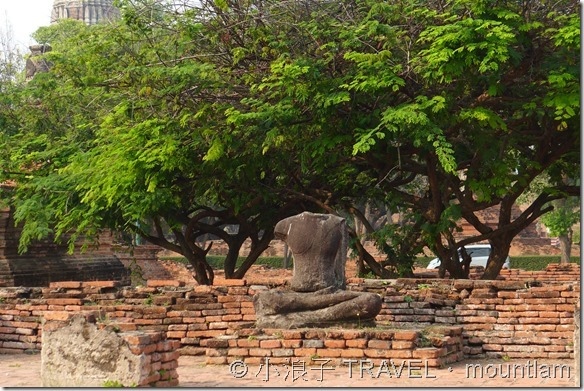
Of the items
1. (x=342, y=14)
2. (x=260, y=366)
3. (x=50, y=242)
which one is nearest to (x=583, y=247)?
(x=260, y=366)

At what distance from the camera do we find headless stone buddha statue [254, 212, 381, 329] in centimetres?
1020

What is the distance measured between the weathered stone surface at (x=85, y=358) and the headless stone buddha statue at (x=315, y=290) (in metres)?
2.72

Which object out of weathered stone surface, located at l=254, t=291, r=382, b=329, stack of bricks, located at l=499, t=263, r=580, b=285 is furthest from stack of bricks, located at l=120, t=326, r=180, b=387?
stack of bricks, located at l=499, t=263, r=580, b=285

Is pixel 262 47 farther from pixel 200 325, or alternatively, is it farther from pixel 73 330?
pixel 73 330

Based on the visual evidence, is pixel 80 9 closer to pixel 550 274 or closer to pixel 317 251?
pixel 550 274

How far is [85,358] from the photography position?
315 inches

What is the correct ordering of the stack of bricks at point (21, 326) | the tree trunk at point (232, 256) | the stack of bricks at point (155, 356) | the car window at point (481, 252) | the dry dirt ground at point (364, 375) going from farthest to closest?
the car window at point (481, 252) → the tree trunk at point (232, 256) → the stack of bricks at point (21, 326) → the dry dirt ground at point (364, 375) → the stack of bricks at point (155, 356)

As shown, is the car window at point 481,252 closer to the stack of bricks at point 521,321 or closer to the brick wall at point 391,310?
the brick wall at point 391,310

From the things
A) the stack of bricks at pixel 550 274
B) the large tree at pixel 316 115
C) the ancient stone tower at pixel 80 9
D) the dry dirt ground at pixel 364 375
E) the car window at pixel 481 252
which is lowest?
the dry dirt ground at pixel 364 375

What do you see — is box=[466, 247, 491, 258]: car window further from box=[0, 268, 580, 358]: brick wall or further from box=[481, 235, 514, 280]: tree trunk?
box=[0, 268, 580, 358]: brick wall

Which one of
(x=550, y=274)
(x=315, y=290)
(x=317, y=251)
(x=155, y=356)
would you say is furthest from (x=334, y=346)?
(x=550, y=274)
